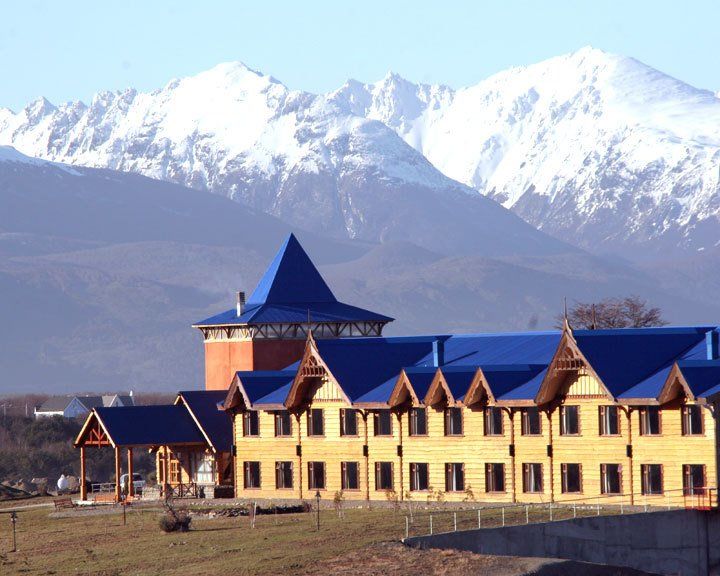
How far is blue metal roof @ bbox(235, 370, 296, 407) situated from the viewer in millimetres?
83938

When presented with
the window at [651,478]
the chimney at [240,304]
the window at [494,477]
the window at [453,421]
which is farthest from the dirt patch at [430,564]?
the chimney at [240,304]

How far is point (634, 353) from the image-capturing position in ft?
238

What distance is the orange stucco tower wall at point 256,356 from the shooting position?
309ft

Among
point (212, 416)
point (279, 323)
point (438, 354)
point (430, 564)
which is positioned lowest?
point (430, 564)

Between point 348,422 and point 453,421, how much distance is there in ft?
17.9

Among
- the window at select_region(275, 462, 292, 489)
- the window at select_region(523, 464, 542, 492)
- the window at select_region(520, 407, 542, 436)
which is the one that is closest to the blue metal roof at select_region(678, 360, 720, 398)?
the window at select_region(520, 407, 542, 436)

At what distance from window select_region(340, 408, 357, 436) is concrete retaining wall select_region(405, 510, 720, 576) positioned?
17.4 metres

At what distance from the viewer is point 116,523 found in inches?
2918

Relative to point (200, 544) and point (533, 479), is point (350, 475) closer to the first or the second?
point (533, 479)

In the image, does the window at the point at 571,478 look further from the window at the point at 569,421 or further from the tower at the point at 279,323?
the tower at the point at 279,323

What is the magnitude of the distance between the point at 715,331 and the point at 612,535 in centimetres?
1172

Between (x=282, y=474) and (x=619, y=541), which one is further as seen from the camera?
(x=282, y=474)

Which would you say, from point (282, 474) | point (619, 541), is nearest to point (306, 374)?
point (282, 474)

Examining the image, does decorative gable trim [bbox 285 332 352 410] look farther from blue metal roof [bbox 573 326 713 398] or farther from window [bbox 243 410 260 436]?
blue metal roof [bbox 573 326 713 398]
